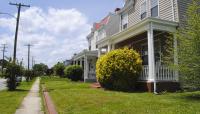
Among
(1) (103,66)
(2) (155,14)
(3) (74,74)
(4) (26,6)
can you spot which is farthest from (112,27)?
(1) (103,66)

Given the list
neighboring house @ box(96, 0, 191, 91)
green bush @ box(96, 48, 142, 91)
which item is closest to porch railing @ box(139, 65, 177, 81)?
neighboring house @ box(96, 0, 191, 91)

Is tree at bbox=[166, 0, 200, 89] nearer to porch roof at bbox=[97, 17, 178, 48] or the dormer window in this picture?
porch roof at bbox=[97, 17, 178, 48]

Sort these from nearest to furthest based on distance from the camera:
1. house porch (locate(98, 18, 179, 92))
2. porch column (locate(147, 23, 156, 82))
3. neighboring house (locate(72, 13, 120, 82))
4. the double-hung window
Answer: porch column (locate(147, 23, 156, 82)) < house porch (locate(98, 18, 179, 92)) < the double-hung window < neighboring house (locate(72, 13, 120, 82))

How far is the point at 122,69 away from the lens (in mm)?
15953

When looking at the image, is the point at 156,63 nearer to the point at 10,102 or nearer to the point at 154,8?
the point at 154,8

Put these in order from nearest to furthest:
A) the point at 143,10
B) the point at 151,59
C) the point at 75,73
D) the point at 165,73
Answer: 1. the point at 151,59
2. the point at 165,73
3. the point at 143,10
4. the point at 75,73

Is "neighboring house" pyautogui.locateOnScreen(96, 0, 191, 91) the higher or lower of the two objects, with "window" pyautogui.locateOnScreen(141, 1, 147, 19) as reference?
lower

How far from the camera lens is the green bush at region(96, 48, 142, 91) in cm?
1597

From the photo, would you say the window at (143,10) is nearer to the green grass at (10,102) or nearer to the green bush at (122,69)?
the green bush at (122,69)

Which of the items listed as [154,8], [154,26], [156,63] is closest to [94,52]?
[154,8]

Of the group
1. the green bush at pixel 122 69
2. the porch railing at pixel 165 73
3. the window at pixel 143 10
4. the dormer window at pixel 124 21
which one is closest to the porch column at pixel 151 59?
the porch railing at pixel 165 73

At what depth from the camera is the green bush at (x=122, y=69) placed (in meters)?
16.0

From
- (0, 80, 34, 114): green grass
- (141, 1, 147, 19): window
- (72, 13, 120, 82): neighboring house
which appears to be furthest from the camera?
(72, 13, 120, 82): neighboring house

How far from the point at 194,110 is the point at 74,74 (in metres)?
28.1
